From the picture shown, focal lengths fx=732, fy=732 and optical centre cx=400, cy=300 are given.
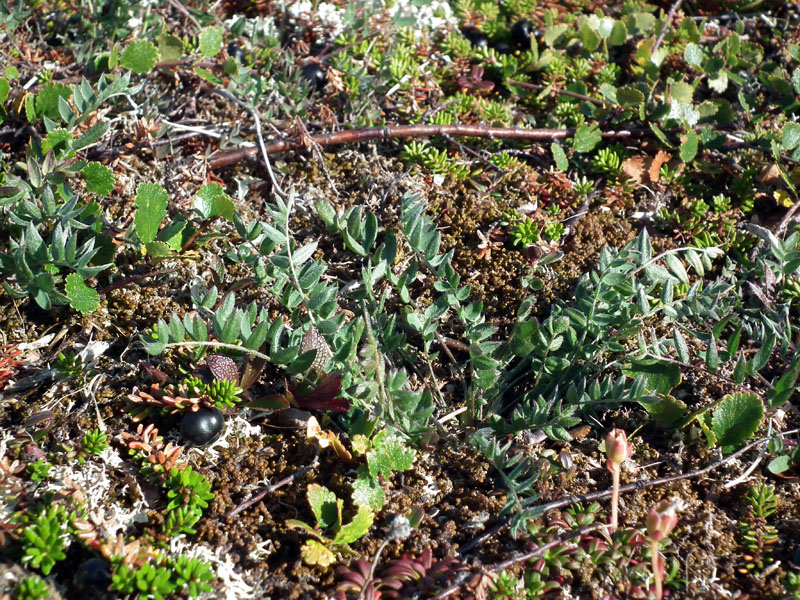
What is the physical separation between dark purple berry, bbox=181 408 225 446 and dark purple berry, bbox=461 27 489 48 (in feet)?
9.88

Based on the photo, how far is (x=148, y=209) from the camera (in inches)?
120

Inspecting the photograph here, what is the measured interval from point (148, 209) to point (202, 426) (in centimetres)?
96

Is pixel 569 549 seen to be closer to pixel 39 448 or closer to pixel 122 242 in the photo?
pixel 39 448

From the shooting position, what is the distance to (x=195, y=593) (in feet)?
7.39

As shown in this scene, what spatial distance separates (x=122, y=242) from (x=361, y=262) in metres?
1.09

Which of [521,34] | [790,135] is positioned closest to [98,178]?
[521,34]

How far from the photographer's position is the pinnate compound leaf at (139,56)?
3.71m

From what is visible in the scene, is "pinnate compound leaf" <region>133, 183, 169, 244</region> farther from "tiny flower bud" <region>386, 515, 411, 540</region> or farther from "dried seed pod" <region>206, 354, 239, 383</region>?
"tiny flower bud" <region>386, 515, 411, 540</region>

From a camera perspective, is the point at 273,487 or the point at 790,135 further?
the point at 790,135

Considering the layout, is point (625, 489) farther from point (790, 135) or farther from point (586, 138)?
point (790, 135)

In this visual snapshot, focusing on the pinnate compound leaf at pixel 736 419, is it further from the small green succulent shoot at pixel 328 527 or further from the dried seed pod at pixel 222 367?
the dried seed pod at pixel 222 367

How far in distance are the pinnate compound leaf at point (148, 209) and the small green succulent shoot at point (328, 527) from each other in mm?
1303

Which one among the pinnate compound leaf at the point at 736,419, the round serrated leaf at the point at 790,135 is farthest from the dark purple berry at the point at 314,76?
the pinnate compound leaf at the point at 736,419

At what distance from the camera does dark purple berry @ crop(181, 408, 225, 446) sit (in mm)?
2701
